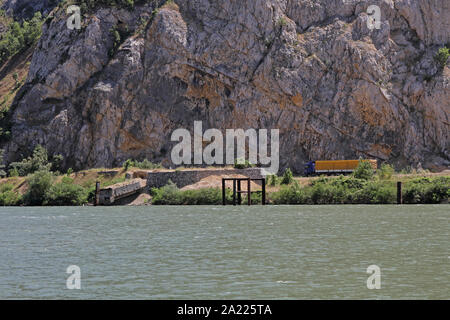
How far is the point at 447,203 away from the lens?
6488 centimetres

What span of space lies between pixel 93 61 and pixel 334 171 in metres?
Answer: 43.5

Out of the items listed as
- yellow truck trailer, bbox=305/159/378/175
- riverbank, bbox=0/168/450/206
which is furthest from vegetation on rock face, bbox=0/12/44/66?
yellow truck trailer, bbox=305/159/378/175

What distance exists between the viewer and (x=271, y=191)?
238ft

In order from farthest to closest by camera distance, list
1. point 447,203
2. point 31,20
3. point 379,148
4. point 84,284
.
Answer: point 31,20, point 379,148, point 447,203, point 84,284

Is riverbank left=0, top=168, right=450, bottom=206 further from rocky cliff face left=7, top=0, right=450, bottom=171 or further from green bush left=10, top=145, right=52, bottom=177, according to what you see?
rocky cliff face left=7, top=0, right=450, bottom=171

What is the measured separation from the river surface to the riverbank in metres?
21.0

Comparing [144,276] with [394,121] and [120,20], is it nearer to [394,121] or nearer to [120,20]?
[394,121]

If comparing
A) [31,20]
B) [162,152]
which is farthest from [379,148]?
[31,20]

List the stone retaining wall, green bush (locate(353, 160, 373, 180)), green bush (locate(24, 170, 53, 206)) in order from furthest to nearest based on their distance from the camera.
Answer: green bush (locate(24, 170, 53, 206)), the stone retaining wall, green bush (locate(353, 160, 373, 180))

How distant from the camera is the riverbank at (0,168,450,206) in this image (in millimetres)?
67188

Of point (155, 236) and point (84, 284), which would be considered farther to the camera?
point (155, 236)

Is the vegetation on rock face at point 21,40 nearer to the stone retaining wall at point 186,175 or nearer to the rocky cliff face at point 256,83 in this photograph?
the rocky cliff face at point 256,83

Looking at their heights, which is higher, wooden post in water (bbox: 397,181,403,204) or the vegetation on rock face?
the vegetation on rock face

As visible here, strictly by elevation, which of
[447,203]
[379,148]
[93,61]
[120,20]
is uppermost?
[120,20]
